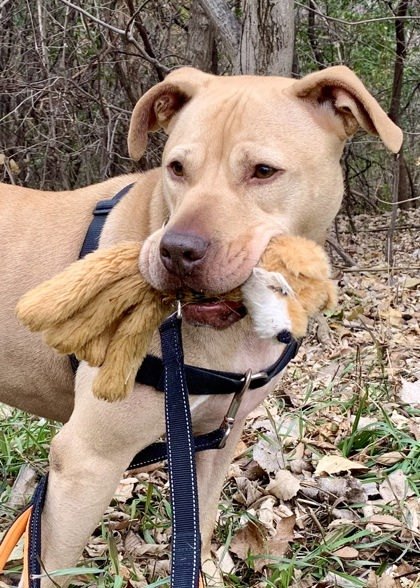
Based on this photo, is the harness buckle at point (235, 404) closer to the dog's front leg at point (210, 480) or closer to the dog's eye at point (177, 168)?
the dog's front leg at point (210, 480)

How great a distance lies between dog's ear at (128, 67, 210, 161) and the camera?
2.77 meters

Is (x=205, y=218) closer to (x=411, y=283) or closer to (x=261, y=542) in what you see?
(x=261, y=542)

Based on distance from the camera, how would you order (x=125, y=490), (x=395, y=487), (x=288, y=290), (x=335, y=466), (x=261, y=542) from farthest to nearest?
(x=125, y=490) → (x=335, y=466) → (x=395, y=487) → (x=261, y=542) → (x=288, y=290)

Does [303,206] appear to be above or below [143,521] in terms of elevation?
above

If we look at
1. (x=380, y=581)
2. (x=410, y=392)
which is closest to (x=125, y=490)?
(x=380, y=581)

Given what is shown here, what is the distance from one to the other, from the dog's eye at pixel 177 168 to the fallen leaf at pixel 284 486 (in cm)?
174

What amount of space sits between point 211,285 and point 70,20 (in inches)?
264

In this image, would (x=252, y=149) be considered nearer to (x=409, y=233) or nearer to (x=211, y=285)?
(x=211, y=285)

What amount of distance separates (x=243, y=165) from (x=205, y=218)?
30cm

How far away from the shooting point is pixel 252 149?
2418mm

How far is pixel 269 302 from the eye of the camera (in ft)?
6.56

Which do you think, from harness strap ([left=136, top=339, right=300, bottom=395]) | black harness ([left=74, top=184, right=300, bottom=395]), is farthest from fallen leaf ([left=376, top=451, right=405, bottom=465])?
harness strap ([left=136, top=339, right=300, bottom=395])

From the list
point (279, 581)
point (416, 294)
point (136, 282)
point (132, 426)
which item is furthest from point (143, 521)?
point (416, 294)

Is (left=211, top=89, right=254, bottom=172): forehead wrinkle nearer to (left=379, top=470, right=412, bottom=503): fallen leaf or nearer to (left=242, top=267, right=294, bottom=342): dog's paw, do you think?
(left=242, top=267, right=294, bottom=342): dog's paw
